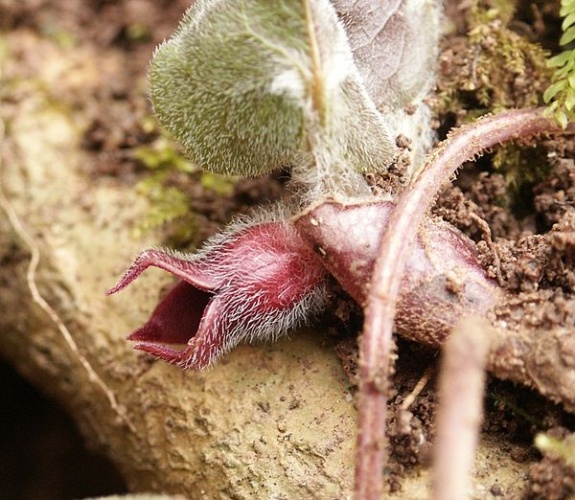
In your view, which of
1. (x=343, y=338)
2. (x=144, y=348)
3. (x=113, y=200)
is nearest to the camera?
(x=144, y=348)

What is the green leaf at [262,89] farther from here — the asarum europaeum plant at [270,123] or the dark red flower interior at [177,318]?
the dark red flower interior at [177,318]

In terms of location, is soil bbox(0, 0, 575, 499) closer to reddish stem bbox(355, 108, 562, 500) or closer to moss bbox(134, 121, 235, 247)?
moss bbox(134, 121, 235, 247)

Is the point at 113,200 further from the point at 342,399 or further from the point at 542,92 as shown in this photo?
the point at 542,92

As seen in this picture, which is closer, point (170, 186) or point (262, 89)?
point (262, 89)

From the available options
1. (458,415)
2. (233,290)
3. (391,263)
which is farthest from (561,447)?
(233,290)

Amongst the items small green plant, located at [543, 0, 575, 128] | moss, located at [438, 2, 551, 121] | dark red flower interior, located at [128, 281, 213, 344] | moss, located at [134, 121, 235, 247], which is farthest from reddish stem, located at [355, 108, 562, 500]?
moss, located at [134, 121, 235, 247]

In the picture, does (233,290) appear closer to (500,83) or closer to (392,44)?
(392,44)

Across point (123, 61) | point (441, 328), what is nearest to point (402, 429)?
point (441, 328)
